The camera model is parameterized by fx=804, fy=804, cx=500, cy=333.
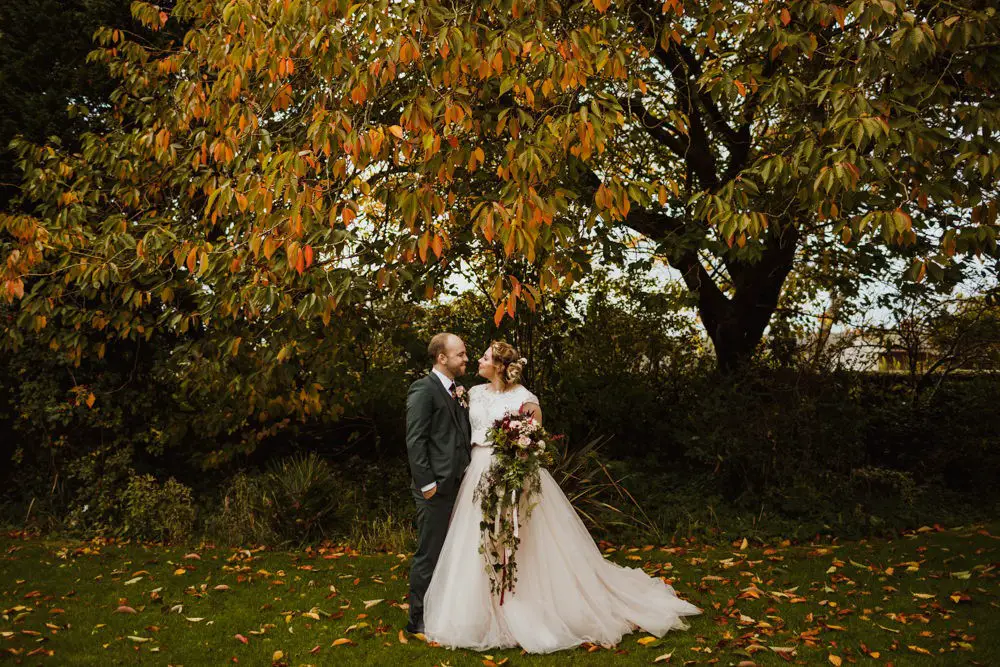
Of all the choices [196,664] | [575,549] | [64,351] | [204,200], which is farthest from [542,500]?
[64,351]

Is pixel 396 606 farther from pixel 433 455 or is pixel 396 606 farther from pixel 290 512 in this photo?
pixel 290 512

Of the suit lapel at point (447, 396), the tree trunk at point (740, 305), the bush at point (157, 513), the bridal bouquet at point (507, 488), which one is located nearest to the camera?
the bridal bouquet at point (507, 488)

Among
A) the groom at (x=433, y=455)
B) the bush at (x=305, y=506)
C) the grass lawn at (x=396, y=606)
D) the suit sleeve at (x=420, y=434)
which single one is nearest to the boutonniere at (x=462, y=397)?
the groom at (x=433, y=455)

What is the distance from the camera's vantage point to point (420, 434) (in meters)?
5.30

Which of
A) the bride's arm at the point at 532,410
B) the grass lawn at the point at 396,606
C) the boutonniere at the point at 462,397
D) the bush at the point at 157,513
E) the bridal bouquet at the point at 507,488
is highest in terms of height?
the boutonniere at the point at 462,397

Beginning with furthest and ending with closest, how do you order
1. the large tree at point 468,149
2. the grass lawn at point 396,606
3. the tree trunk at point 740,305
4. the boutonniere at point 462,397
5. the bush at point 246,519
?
the tree trunk at point 740,305
the bush at point 246,519
the boutonniere at point 462,397
the grass lawn at point 396,606
the large tree at point 468,149

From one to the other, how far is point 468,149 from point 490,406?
1.77m

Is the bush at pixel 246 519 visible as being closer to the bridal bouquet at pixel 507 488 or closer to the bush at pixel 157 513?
the bush at pixel 157 513

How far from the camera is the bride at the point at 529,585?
5.17m

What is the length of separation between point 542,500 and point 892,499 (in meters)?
5.83

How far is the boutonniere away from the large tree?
32.1 inches

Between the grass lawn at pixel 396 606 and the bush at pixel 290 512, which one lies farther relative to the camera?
the bush at pixel 290 512

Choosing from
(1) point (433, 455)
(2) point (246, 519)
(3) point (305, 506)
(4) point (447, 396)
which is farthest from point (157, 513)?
(4) point (447, 396)

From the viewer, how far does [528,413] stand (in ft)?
18.0
